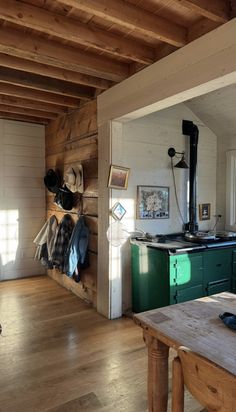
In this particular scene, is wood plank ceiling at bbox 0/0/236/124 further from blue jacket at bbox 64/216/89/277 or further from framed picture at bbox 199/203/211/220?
framed picture at bbox 199/203/211/220

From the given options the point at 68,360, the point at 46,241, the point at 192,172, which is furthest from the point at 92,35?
the point at 46,241

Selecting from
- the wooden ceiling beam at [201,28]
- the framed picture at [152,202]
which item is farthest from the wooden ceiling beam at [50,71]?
the framed picture at [152,202]

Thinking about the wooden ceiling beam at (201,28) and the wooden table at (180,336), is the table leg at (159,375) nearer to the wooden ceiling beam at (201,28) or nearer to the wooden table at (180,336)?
the wooden table at (180,336)

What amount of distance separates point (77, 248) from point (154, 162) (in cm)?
138

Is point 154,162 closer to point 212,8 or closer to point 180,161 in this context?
point 180,161

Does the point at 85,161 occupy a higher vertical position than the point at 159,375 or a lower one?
higher

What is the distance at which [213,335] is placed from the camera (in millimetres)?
1294

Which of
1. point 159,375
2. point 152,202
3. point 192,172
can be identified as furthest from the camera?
point 192,172

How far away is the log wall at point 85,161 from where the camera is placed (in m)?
3.43

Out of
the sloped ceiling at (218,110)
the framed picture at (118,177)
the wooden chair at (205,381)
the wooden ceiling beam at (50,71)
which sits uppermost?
the wooden ceiling beam at (50,71)

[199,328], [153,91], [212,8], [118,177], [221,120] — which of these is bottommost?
[199,328]

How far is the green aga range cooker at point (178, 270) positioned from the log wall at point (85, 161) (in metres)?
0.56

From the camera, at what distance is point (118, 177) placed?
123 inches

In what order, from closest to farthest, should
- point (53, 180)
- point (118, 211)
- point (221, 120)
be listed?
1. point (118, 211)
2. point (221, 120)
3. point (53, 180)
